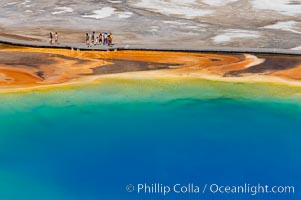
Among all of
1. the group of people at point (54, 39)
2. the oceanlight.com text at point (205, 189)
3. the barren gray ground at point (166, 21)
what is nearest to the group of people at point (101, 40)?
the barren gray ground at point (166, 21)

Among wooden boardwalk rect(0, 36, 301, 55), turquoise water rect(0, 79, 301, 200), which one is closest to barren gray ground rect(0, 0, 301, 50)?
wooden boardwalk rect(0, 36, 301, 55)

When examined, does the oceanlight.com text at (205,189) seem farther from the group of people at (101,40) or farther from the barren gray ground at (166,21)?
the barren gray ground at (166,21)

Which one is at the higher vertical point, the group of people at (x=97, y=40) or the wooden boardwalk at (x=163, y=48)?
the group of people at (x=97, y=40)

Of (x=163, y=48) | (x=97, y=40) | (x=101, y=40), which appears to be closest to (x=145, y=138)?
(x=163, y=48)

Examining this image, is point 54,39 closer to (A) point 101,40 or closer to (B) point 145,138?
(A) point 101,40

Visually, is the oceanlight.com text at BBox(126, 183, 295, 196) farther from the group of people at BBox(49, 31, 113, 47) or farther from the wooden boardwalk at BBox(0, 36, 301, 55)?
the group of people at BBox(49, 31, 113, 47)

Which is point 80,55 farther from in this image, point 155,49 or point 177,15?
point 177,15
